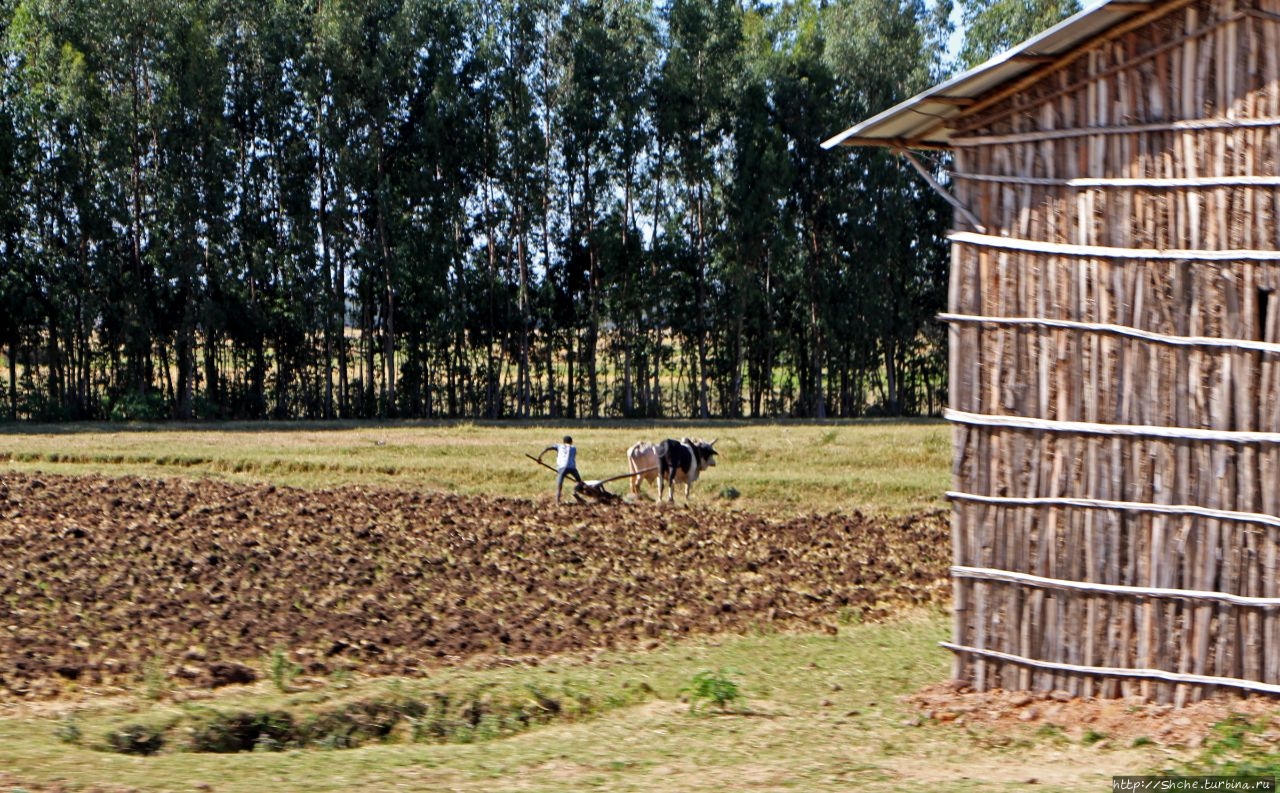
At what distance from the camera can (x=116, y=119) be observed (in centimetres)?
3872

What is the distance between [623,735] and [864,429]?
25.7 metres

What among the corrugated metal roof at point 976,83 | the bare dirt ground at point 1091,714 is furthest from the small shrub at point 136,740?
the corrugated metal roof at point 976,83

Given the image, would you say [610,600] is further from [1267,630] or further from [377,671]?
[1267,630]

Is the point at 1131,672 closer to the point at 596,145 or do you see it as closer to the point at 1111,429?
the point at 1111,429

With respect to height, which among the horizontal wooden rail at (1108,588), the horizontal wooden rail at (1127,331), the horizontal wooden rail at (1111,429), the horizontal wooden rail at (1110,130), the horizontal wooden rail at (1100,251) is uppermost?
the horizontal wooden rail at (1110,130)

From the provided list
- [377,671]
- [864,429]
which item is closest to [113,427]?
[864,429]

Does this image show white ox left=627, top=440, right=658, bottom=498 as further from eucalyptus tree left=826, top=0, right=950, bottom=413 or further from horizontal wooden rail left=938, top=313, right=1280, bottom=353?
eucalyptus tree left=826, top=0, right=950, bottom=413

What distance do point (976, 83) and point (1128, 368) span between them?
2211 millimetres

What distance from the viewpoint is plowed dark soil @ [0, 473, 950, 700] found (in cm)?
1162

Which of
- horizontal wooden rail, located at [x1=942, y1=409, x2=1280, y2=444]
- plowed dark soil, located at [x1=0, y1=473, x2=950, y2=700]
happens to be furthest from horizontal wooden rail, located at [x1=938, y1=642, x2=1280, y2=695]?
plowed dark soil, located at [x1=0, y1=473, x2=950, y2=700]

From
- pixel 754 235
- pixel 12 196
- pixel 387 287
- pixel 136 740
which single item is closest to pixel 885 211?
pixel 754 235

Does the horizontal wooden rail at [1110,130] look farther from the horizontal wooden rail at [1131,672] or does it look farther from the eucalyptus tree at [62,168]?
the eucalyptus tree at [62,168]

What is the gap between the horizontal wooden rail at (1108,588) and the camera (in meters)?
9.09

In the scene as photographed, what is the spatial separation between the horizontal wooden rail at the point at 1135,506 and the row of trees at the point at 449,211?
109 feet
